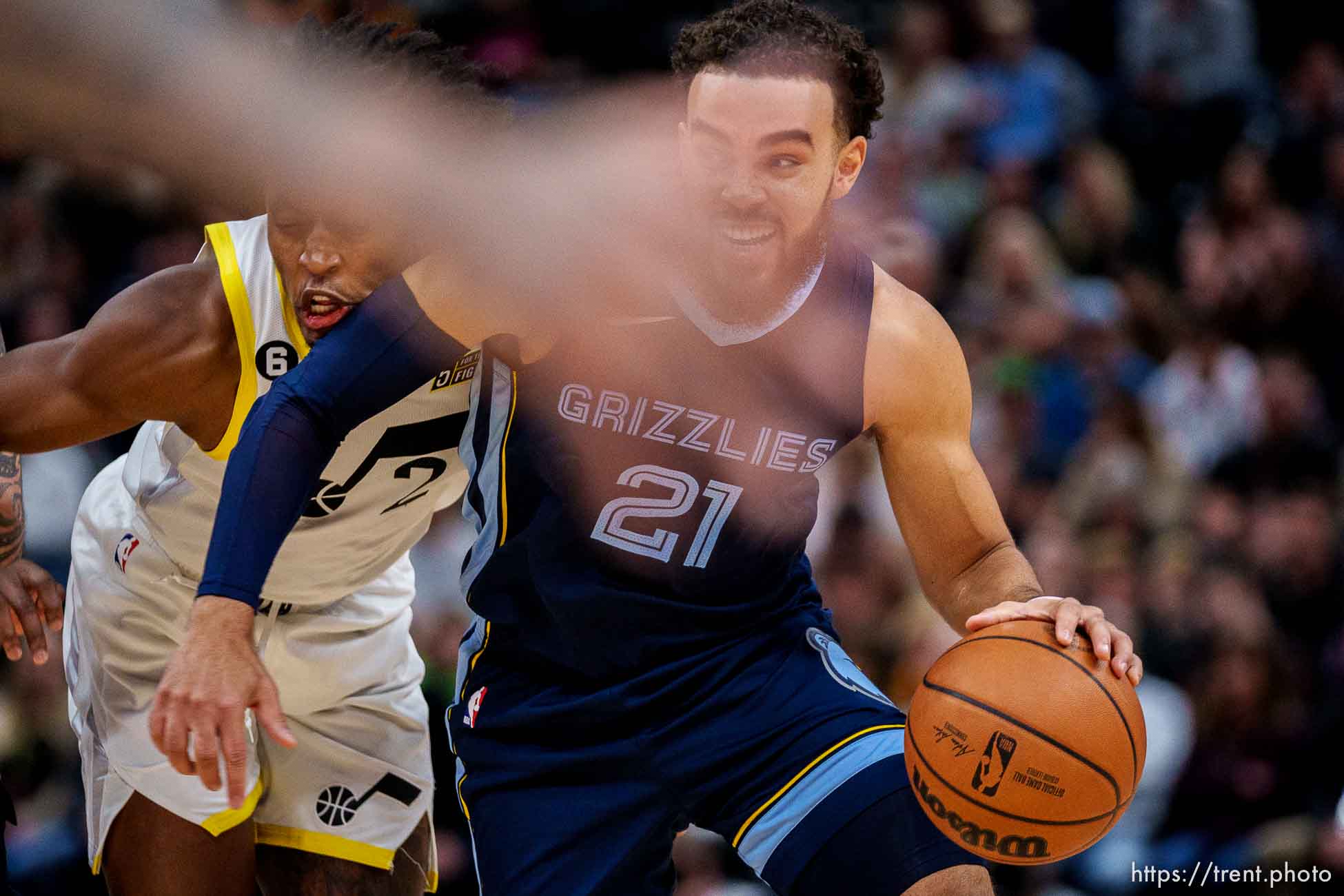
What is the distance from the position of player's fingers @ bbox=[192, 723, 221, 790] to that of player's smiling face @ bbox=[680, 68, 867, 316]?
1.21m

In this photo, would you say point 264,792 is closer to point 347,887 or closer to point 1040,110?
point 347,887

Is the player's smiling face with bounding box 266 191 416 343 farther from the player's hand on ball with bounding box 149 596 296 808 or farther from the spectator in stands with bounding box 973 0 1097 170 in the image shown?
the spectator in stands with bounding box 973 0 1097 170

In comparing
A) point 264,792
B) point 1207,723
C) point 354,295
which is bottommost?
point 1207,723

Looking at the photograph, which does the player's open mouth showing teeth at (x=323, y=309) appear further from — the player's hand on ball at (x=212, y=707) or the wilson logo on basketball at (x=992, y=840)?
the wilson logo on basketball at (x=992, y=840)

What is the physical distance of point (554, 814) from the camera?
3.15 metres

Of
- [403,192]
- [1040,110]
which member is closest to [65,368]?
[403,192]

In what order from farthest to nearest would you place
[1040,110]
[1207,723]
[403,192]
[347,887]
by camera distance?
1. [1040,110]
2. [1207,723]
3. [347,887]
4. [403,192]

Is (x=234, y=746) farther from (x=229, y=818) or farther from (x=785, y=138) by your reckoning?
(x=785, y=138)

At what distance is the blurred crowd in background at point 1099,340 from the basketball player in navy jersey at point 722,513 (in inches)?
64.6

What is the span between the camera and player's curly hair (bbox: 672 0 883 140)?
9.61 feet

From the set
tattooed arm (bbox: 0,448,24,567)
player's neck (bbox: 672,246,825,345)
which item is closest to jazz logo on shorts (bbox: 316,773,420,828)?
tattooed arm (bbox: 0,448,24,567)

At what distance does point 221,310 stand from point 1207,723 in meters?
3.90

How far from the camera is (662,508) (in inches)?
120

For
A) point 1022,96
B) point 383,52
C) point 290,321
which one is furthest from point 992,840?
point 1022,96
